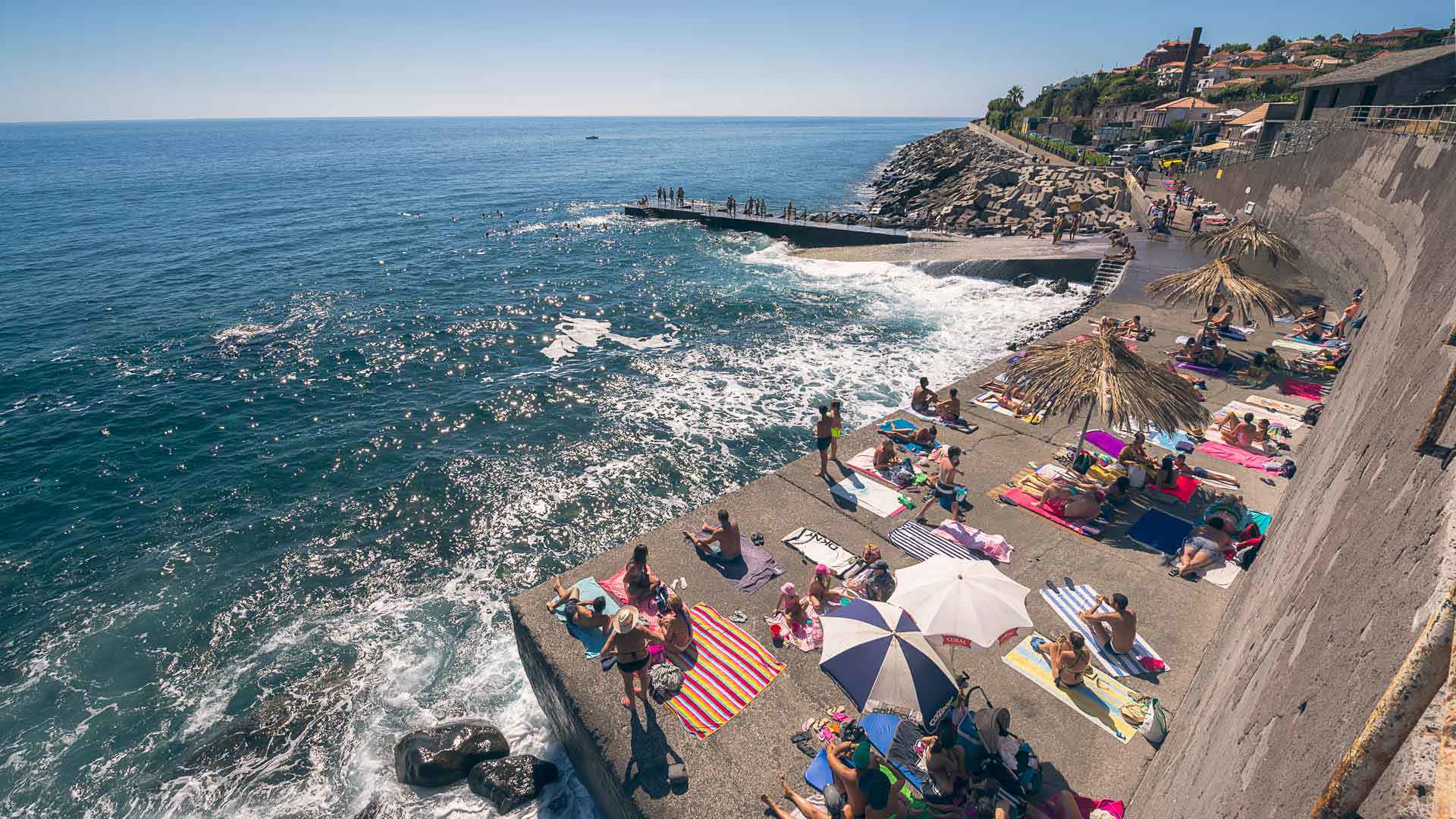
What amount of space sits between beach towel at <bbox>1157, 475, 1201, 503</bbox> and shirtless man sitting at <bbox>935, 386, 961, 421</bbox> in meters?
4.42

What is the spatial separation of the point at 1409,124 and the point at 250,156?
168m

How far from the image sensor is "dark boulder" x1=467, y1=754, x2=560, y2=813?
8.76 metres

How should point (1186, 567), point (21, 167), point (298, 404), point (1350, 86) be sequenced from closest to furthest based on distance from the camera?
point (1186, 567) → point (298, 404) → point (1350, 86) → point (21, 167)

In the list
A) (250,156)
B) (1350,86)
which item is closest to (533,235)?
(1350,86)

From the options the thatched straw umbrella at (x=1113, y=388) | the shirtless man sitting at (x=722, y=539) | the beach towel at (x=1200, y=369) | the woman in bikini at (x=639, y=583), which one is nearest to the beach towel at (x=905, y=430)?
the thatched straw umbrella at (x=1113, y=388)

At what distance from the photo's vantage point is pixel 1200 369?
1681 cm

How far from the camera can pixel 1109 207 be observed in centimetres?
3819

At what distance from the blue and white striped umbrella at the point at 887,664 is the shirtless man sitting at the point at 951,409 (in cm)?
851

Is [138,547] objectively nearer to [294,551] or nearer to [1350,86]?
[294,551]

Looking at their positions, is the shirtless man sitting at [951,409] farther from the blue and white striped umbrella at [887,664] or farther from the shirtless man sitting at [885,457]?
the blue and white striped umbrella at [887,664]

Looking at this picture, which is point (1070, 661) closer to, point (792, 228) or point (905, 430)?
point (905, 430)

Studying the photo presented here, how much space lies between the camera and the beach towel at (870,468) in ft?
40.7

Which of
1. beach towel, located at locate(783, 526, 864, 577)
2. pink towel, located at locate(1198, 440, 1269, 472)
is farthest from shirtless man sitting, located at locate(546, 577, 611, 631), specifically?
pink towel, located at locate(1198, 440, 1269, 472)

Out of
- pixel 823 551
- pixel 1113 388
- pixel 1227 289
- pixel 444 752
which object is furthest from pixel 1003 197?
pixel 444 752
